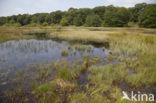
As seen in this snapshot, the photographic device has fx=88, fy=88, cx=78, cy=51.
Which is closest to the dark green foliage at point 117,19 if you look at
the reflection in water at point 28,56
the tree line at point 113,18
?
the tree line at point 113,18

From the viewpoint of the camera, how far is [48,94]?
11.9 ft

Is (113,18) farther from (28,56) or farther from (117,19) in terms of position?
(28,56)

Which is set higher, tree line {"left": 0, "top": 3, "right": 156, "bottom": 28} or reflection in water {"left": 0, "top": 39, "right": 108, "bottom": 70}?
tree line {"left": 0, "top": 3, "right": 156, "bottom": 28}

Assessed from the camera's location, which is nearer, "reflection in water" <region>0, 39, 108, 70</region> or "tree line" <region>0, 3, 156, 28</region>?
"reflection in water" <region>0, 39, 108, 70</region>

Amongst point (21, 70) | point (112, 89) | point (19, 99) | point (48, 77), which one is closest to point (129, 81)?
point (112, 89)

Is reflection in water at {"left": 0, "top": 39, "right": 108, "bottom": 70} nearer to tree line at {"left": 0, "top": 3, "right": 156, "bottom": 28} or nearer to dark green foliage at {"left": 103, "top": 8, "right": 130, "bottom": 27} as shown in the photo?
tree line at {"left": 0, "top": 3, "right": 156, "bottom": 28}

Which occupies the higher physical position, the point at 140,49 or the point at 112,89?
the point at 140,49

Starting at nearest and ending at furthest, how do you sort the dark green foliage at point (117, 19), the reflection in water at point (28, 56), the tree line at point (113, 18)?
the reflection in water at point (28, 56) < the tree line at point (113, 18) < the dark green foliage at point (117, 19)

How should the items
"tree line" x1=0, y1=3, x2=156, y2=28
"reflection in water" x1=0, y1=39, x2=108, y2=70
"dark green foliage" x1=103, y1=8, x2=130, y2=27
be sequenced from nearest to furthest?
"reflection in water" x1=0, y1=39, x2=108, y2=70 < "tree line" x1=0, y1=3, x2=156, y2=28 < "dark green foliage" x1=103, y1=8, x2=130, y2=27

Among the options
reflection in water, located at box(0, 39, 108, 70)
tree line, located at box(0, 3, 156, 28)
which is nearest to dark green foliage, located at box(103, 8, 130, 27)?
tree line, located at box(0, 3, 156, 28)

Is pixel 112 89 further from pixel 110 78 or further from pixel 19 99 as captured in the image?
pixel 19 99

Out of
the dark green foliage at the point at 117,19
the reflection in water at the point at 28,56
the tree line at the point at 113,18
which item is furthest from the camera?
the dark green foliage at the point at 117,19

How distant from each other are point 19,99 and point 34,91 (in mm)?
564

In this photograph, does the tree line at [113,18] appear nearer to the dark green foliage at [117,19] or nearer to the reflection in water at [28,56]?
the dark green foliage at [117,19]
